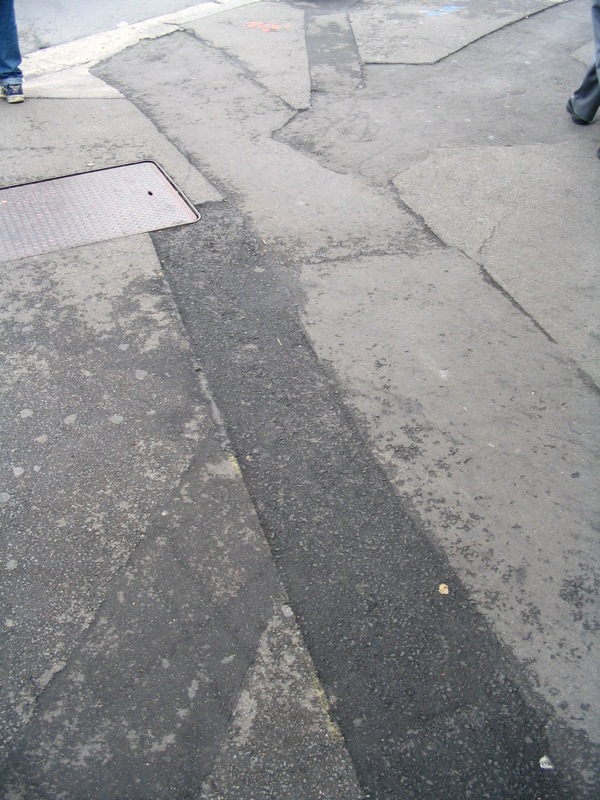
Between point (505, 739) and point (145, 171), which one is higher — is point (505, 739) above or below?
below

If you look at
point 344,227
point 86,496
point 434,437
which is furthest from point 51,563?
point 344,227

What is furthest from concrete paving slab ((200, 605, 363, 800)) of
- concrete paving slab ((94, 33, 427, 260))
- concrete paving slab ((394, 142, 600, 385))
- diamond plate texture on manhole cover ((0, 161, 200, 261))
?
diamond plate texture on manhole cover ((0, 161, 200, 261))

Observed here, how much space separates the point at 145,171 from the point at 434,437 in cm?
309

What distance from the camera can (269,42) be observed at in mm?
7215

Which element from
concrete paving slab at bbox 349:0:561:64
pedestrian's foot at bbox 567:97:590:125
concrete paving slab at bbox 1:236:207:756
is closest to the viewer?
concrete paving slab at bbox 1:236:207:756

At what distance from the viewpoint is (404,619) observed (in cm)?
240

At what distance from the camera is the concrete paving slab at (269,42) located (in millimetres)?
6320

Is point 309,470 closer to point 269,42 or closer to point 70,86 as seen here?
point 70,86

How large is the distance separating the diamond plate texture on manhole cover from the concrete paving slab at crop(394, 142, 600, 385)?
1624 mm

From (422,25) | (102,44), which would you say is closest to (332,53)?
(422,25)

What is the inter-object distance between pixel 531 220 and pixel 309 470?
2587mm

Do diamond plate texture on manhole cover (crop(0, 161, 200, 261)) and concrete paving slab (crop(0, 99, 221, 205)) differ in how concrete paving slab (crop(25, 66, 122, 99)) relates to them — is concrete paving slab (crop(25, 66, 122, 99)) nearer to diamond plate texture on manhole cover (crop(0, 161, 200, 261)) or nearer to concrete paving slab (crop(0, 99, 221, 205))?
concrete paving slab (crop(0, 99, 221, 205))

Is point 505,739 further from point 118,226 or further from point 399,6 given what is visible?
point 399,6

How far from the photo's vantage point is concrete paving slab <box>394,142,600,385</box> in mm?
3797
